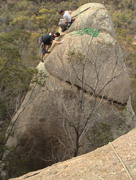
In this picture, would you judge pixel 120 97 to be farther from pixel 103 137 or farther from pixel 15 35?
pixel 15 35

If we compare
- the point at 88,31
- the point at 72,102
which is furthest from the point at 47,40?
the point at 72,102

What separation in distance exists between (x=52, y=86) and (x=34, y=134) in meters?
1.93

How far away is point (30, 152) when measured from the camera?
7484mm

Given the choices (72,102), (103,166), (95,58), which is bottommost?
(72,102)

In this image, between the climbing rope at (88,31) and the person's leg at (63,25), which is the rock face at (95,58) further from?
the person's leg at (63,25)

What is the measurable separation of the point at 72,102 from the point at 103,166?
4.36 m

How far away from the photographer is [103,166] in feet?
9.84

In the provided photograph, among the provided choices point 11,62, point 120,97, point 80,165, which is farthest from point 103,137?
point 11,62

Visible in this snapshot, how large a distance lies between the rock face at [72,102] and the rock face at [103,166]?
361cm

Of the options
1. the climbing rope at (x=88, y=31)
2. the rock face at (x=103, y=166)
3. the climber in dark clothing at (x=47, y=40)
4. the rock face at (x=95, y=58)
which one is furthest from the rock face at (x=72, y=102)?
the rock face at (x=103, y=166)

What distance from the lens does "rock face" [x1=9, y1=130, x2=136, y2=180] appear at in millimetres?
2846

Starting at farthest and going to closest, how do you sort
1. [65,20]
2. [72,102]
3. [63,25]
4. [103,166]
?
1. [63,25]
2. [65,20]
3. [72,102]
4. [103,166]

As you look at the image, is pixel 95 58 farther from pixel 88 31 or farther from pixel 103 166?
pixel 103 166

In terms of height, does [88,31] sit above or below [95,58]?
above
